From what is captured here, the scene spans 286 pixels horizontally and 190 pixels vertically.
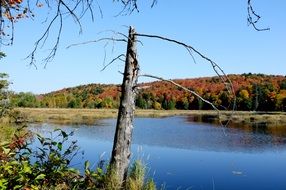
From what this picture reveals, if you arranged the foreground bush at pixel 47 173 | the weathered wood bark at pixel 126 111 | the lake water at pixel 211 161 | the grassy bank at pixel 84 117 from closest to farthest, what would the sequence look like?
the foreground bush at pixel 47 173
the weathered wood bark at pixel 126 111
the lake water at pixel 211 161
the grassy bank at pixel 84 117

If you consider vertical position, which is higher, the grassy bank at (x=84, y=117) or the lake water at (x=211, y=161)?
the grassy bank at (x=84, y=117)

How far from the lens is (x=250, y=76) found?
368 ft

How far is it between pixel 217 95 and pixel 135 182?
87.8 metres

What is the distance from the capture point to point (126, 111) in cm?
492

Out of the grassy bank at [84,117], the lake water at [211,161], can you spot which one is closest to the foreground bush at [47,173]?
the lake water at [211,161]

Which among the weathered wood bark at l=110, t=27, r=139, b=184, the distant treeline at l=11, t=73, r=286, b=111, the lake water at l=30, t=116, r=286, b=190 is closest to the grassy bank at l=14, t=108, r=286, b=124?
the lake water at l=30, t=116, r=286, b=190

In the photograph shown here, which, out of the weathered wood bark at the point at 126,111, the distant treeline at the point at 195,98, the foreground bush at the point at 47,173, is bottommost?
the foreground bush at the point at 47,173

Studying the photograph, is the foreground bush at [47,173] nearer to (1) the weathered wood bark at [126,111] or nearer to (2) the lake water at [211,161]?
(1) the weathered wood bark at [126,111]

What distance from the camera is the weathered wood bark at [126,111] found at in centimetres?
489

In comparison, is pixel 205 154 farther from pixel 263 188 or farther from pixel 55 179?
pixel 55 179

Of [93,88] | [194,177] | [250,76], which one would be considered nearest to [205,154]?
[194,177]

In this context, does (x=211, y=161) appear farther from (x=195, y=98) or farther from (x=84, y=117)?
(x=195, y=98)

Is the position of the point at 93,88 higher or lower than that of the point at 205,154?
higher

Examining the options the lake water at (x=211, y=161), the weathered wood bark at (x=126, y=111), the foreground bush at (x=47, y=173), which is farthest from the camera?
the lake water at (x=211, y=161)
